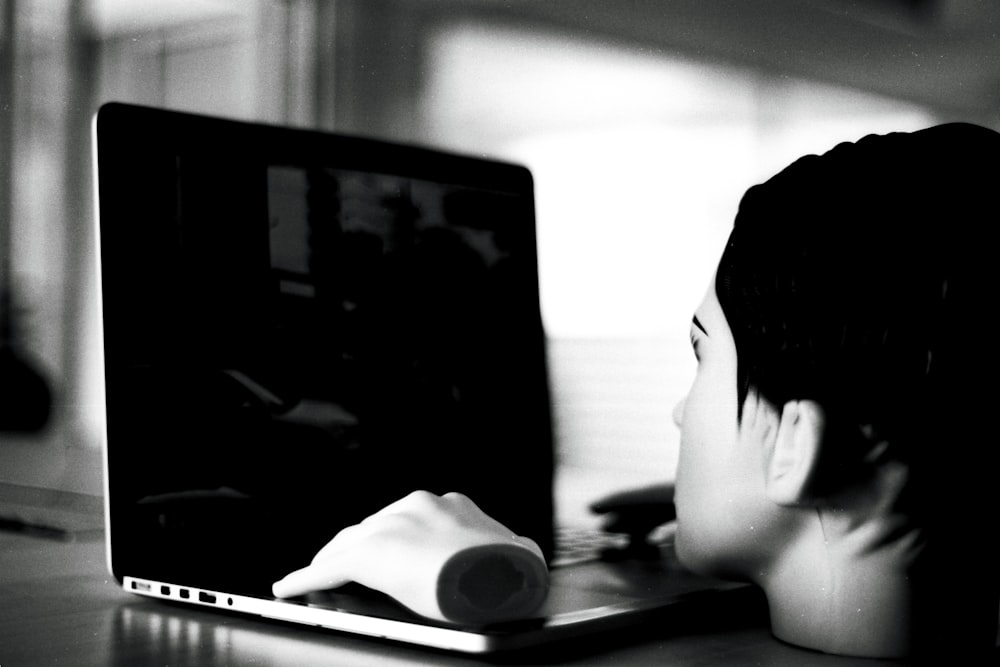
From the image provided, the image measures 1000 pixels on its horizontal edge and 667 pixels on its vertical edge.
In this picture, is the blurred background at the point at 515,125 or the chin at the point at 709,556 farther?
the blurred background at the point at 515,125

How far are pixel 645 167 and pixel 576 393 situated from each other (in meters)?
0.24

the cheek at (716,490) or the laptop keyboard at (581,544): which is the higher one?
the cheek at (716,490)

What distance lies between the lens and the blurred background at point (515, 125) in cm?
90

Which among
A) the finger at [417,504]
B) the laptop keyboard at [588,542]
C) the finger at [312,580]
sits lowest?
the laptop keyboard at [588,542]

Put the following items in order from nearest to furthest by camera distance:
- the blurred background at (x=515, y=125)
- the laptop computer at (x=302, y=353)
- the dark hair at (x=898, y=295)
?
1. the dark hair at (x=898, y=295)
2. the laptop computer at (x=302, y=353)
3. the blurred background at (x=515, y=125)

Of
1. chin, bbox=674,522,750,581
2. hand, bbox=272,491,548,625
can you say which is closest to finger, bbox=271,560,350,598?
hand, bbox=272,491,548,625

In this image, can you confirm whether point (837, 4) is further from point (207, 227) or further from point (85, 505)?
point (85, 505)

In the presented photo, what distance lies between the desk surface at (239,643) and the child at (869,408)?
0.09 feet

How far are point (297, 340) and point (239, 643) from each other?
242 mm

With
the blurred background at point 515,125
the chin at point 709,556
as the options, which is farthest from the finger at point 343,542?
the blurred background at point 515,125

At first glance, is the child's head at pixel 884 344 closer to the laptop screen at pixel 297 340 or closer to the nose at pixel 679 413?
the nose at pixel 679 413

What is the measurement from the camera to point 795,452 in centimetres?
43

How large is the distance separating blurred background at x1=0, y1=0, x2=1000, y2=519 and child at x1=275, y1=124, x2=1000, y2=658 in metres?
0.38

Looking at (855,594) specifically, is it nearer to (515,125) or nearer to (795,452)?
(795,452)
